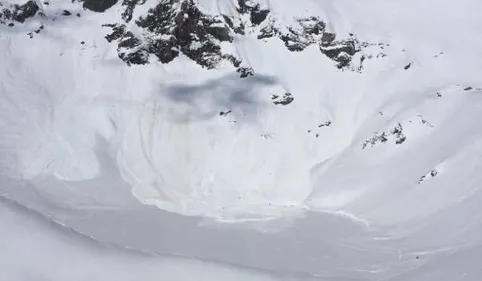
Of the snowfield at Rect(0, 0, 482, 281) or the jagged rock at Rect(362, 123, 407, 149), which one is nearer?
the snowfield at Rect(0, 0, 482, 281)

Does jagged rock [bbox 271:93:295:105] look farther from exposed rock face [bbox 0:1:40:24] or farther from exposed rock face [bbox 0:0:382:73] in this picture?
exposed rock face [bbox 0:1:40:24]

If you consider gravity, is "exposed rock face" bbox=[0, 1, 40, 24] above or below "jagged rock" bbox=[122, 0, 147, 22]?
below

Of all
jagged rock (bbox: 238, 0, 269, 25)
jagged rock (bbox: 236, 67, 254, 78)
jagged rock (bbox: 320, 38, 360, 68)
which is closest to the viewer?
jagged rock (bbox: 236, 67, 254, 78)

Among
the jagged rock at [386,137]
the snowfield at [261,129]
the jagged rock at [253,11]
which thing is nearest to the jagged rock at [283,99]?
the snowfield at [261,129]

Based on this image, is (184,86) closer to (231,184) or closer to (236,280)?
(231,184)

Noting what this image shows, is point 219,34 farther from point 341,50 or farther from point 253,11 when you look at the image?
point 341,50

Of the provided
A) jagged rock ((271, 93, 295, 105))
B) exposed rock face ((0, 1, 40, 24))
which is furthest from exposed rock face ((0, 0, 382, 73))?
exposed rock face ((0, 1, 40, 24))

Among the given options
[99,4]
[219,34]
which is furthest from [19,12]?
[219,34]

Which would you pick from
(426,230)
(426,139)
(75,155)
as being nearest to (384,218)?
Answer: (426,230)
